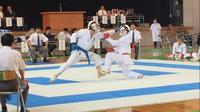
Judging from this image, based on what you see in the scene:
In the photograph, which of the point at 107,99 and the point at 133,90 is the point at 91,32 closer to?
the point at 133,90

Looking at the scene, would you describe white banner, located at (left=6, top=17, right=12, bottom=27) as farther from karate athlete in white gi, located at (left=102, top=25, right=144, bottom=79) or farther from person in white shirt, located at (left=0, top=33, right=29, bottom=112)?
person in white shirt, located at (left=0, top=33, right=29, bottom=112)

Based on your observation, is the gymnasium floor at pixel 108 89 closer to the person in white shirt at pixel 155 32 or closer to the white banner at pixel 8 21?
the white banner at pixel 8 21

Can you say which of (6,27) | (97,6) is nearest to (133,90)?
(6,27)

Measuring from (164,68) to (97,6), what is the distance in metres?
17.0

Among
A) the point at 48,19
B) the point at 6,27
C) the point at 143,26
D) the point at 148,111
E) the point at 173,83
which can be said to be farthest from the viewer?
the point at 143,26

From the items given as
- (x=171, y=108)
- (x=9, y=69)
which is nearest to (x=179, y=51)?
(x=171, y=108)

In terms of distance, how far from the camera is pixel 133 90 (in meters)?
11.3

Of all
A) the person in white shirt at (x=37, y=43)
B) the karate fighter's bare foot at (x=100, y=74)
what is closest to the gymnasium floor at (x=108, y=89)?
the karate fighter's bare foot at (x=100, y=74)

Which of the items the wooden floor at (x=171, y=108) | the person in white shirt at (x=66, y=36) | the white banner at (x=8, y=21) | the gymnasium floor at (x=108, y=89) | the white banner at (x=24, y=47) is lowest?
the wooden floor at (x=171, y=108)

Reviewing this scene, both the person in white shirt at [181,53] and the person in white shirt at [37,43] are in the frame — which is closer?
the person in white shirt at [181,53]

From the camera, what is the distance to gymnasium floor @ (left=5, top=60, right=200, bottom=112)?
9422mm

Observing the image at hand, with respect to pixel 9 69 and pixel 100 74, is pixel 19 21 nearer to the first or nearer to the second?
pixel 100 74

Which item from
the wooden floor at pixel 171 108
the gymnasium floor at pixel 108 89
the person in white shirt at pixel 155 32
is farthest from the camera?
the person in white shirt at pixel 155 32

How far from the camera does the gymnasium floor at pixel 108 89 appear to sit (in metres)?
9.42
